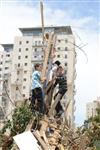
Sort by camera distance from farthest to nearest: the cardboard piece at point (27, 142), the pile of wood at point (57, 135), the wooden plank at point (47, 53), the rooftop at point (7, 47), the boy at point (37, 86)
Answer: the rooftop at point (7, 47) < the wooden plank at point (47, 53) < the boy at point (37, 86) < the pile of wood at point (57, 135) < the cardboard piece at point (27, 142)

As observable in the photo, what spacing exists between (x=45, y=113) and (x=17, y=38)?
82.1 metres

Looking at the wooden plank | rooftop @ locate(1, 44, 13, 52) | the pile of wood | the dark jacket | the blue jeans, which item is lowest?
the pile of wood

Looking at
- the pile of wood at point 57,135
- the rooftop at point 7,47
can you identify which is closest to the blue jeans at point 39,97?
the pile of wood at point 57,135

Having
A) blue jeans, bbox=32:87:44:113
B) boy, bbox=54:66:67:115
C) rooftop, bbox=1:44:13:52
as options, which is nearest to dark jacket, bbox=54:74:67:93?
boy, bbox=54:66:67:115

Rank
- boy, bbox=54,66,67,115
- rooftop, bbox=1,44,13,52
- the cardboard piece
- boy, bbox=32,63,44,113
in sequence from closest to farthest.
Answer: the cardboard piece, boy, bbox=32,63,44,113, boy, bbox=54,66,67,115, rooftop, bbox=1,44,13,52

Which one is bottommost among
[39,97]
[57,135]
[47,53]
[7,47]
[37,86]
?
[57,135]

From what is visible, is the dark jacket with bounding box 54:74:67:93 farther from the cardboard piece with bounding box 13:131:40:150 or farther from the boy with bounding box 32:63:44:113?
the cardboard piece with bounding box 13:131:40:150

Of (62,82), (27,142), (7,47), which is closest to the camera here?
(27,142)

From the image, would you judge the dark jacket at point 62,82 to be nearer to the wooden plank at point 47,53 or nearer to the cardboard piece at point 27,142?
the wooden plank at point 47,53

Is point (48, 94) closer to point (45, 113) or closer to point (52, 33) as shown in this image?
point (45, 113)

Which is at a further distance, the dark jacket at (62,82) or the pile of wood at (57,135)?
the dark jacket at (62,82)

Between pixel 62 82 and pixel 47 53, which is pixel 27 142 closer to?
pixel 62 82

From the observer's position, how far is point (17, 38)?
A: 90.6 meters

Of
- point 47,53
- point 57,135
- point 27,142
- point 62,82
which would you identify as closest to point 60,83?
point 62,82
